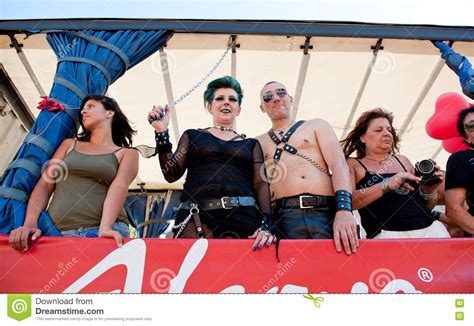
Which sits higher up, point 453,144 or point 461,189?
point 453,144

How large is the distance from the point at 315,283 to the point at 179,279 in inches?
21.5

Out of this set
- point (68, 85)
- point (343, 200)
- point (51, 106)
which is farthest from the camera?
point (68, 85)

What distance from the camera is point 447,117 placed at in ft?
12.5

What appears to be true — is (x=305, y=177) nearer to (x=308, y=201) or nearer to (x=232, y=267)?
(x=308, y=201)

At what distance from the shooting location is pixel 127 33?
3.50 metres

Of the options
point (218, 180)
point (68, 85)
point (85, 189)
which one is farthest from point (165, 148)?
point (68, 85)

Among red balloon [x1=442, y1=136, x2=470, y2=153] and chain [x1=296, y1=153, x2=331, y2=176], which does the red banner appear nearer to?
chain [x1=296, y1=153, x2=331, y2=176]

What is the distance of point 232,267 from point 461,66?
→ 81.8 inches

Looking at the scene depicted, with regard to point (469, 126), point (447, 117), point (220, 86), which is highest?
point (447, 117)

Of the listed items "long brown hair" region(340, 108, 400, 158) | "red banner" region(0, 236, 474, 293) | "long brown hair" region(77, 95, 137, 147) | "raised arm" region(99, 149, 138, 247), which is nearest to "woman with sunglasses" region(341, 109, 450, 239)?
"long brown hair" region(340, 108, 400, 158)

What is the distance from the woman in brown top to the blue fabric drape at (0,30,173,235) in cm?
11

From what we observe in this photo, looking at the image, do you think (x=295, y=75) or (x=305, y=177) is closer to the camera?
(x=305, y=177)

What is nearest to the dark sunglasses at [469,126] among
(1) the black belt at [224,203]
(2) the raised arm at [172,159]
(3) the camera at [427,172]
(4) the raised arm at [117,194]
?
(3) the camera at [427,172]

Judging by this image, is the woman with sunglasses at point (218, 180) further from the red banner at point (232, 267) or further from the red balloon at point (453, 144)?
the red balloon at point (453, 144)
